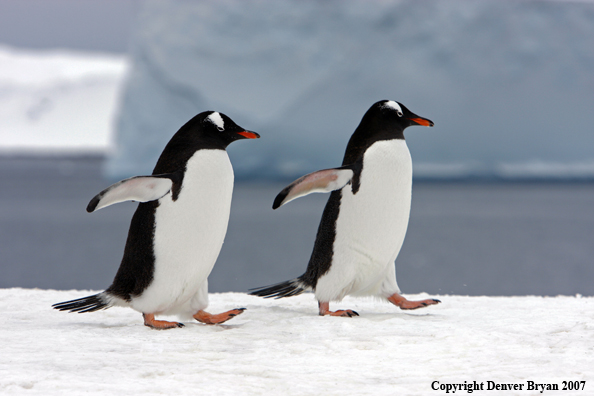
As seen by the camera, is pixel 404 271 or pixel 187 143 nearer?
pixel 187 143

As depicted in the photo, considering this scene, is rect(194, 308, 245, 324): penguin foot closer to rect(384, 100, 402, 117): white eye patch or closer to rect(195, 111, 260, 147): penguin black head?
rect(195, 111, 260, 147): penguin black head

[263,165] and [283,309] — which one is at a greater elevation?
[263,165]

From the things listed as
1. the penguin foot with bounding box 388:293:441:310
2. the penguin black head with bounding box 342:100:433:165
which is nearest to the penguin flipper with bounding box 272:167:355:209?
the penguin black head with bounding box 342:100:433:165

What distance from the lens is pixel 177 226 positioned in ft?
6.72

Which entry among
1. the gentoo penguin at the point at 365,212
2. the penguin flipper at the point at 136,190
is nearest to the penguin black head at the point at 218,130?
the penguin flipper at the point at 136,190

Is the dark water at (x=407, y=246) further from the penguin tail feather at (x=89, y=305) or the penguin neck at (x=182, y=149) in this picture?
the penguin neck at (x=182, y=149)

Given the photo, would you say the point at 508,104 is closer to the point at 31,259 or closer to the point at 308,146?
the point at 308,146

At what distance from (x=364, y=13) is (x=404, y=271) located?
700cm

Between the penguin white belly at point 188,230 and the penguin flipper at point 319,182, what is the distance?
0.23 meters

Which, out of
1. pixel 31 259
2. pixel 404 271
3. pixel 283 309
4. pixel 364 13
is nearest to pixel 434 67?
pixel 364 13

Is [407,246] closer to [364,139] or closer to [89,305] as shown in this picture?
[364,139]

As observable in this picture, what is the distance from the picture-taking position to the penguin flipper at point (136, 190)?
1.94 meters

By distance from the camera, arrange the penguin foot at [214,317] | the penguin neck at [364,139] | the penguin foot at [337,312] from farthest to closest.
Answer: the penguin neck at [364,139] < the penguin foot at [337,312] < the penguin foot at [214,317]

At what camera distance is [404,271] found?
23.8 ft
